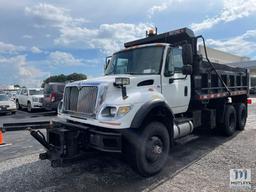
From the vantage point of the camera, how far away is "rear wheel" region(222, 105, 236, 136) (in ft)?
23.3

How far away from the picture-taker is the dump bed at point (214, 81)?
18.9ft

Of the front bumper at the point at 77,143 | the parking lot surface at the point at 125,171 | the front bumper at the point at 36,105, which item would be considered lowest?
the parking lot surface at the point at 125,171

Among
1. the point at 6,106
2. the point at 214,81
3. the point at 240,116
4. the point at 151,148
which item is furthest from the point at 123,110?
the point at 6,106

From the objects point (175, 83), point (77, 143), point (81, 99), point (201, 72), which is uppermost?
point (201, 72)

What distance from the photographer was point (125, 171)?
15.0 feet

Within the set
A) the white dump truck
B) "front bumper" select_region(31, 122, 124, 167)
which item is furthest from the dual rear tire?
"front bumper" select_region(31, 122, 124, 167)

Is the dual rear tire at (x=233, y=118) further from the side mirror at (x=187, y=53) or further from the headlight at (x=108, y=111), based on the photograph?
the headlight at (x=108, y=111)

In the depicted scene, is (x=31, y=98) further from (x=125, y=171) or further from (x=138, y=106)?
(x=138, y=106)

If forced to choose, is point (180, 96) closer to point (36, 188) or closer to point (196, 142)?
point (196, 142)

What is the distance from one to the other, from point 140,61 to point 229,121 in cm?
416

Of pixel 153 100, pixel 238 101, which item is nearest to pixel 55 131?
pixel 153 100

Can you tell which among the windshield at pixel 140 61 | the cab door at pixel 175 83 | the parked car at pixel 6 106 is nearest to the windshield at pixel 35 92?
the parked car at pixel 6 106

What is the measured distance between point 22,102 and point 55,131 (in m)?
15.8

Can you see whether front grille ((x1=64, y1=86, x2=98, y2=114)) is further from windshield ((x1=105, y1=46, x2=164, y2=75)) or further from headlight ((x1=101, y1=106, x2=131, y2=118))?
windshield ((x1=105, y1=46, x2=164, y2=75))
